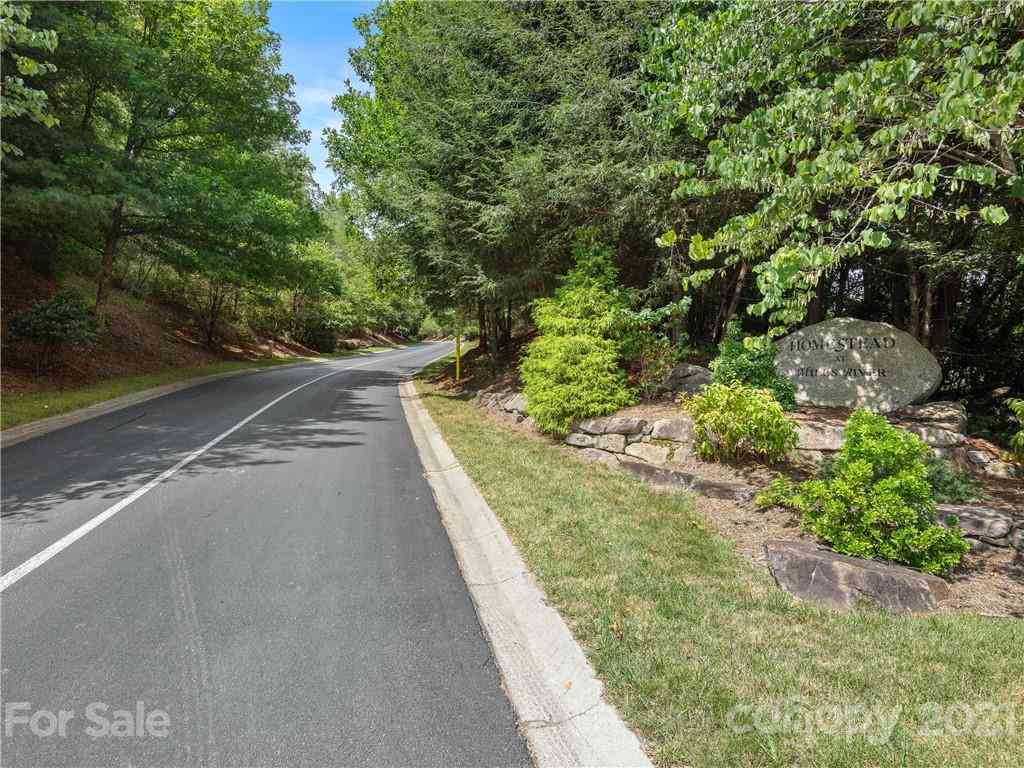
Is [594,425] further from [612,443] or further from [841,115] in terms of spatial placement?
[841,115]

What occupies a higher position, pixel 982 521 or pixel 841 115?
pixel 841 115

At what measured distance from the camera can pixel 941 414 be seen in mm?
6500

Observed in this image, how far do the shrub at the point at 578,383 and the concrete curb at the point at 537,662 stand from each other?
310cm

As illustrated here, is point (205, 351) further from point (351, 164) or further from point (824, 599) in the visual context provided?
point (824, 599)

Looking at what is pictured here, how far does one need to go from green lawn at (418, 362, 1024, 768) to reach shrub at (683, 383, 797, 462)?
1735mm

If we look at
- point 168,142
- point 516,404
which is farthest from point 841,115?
point 168,142

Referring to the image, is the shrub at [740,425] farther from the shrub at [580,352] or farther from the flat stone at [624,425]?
the shrub at [580,352]

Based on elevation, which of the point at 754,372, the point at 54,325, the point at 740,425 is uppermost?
the point at 54,325

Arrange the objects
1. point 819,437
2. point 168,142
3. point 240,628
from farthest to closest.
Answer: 1. point 168,142
2. point 819,437
3. point 240,628

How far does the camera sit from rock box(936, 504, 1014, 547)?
3.97 metres

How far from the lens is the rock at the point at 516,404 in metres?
10.1

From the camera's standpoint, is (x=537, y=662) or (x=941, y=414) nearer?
(x=537, y=662)

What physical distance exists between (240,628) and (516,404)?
25.2ft

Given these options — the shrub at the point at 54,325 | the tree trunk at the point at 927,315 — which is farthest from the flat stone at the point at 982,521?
the shrub at the point at 54,325
